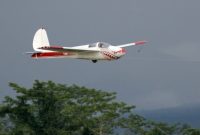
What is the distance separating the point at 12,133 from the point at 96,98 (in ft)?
46.6

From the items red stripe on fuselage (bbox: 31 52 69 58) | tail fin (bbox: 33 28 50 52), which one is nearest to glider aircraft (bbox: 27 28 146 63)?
red stripe on fuselage (bbox: 31 52 69 58)

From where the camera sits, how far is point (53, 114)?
111 metres

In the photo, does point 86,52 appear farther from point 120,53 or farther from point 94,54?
point 120,53

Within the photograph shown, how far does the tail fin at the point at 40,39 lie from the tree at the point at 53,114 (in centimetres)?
1022

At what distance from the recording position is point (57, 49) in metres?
91.1

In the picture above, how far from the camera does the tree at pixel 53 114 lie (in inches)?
4272

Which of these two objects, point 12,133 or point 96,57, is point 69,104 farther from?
point 96,57

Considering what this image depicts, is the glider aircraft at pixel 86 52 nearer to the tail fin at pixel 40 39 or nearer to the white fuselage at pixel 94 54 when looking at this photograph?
the white fuselage at pixel 94 54

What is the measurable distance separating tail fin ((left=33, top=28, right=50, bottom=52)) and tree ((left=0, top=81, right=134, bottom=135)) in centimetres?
1022

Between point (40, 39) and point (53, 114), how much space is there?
11.9 meters

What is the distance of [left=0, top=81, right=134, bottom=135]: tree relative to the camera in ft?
356

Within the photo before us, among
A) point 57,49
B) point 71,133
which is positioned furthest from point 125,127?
point 57,49

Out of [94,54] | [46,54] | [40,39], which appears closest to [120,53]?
[94,54]

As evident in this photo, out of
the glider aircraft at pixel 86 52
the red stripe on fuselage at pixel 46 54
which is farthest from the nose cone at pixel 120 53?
the red stripe on fuselage at pixel 46 54
